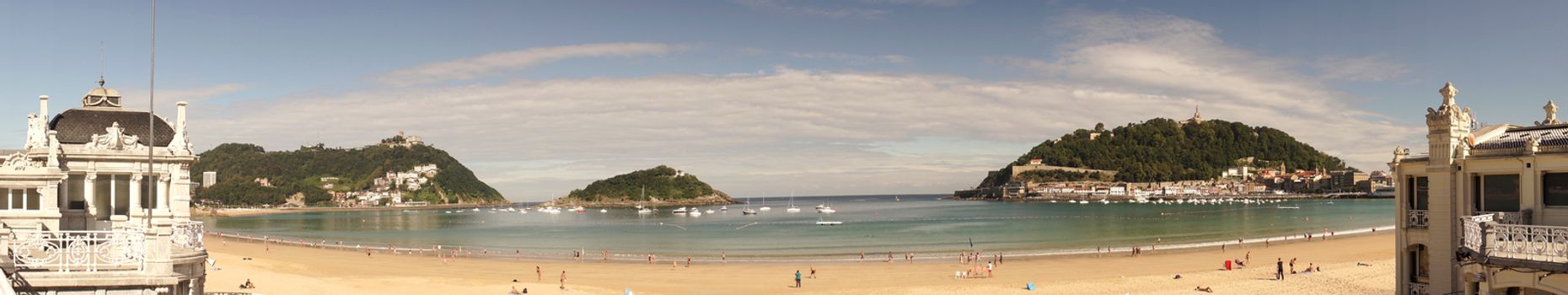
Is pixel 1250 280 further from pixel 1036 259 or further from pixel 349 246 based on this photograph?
pixel 349 246

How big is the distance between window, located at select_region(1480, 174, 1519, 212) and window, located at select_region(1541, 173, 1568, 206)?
1.30ft

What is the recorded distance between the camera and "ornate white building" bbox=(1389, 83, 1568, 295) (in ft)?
32.6

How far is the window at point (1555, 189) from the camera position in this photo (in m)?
12.4

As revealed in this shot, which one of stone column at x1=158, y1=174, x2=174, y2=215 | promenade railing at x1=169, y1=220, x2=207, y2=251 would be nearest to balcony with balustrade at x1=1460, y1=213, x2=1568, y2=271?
promenade railing at x1=169, y1=220, x2=207, y2=251

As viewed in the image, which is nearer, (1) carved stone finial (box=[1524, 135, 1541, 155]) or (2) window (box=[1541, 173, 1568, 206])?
(2) window (box=[1541, 173, 1568, 206])

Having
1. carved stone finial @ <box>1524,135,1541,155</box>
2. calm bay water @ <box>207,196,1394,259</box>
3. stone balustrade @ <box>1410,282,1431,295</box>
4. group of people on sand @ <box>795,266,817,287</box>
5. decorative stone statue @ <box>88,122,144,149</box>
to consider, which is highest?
decorative stone statue @ <box>88,122,144,149</box>

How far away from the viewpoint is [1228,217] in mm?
117000

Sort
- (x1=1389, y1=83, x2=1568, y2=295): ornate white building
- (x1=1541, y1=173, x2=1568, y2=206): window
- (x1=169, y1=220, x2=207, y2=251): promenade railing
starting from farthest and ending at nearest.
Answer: (x1=169, y1=220, x2=207, y2=251): promenade railing, (x1=1541, y1=173, x2=1568, y2=206): window, (x1=1389, y1=83, x2=1568, y2=295): ornate white building

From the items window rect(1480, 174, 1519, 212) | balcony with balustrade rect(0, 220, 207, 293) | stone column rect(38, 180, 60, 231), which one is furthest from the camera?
stone column rect(38, 180, 60, 231)

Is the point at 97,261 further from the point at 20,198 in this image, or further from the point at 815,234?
the point at 815,234

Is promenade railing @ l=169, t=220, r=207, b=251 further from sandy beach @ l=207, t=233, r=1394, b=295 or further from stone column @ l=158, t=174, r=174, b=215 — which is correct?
sandy beach @ l=207, t=233, r=1394, b=295

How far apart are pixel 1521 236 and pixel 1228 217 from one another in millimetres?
115788

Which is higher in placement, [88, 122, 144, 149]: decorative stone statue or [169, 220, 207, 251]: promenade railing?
[88, 122, 144, 149]: decorative stone statue

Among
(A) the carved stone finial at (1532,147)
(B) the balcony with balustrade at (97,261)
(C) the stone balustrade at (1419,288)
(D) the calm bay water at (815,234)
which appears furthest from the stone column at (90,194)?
(D) the calm bay water at (815,234)
